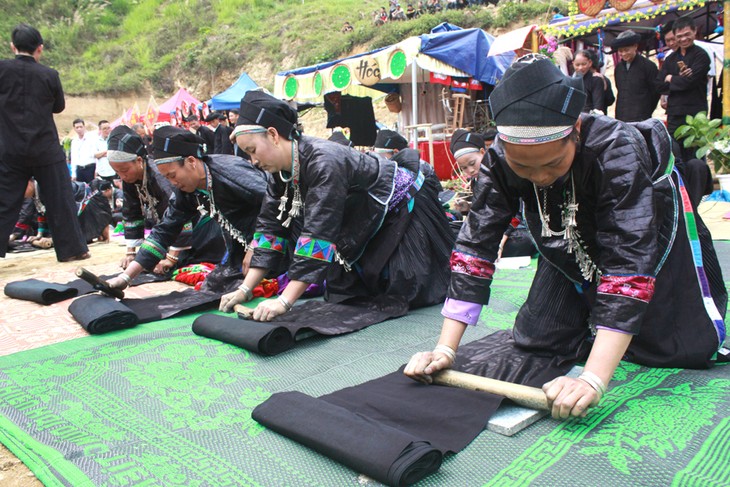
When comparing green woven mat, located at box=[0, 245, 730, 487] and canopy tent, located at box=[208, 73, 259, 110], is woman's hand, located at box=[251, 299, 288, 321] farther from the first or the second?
canopy tent, located at box=[208, 73, 259, 110]

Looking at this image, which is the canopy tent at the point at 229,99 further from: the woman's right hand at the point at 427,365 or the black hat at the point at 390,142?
the woman's right hand at the point at 427,365

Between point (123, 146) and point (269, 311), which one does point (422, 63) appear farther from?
point (269, 311)

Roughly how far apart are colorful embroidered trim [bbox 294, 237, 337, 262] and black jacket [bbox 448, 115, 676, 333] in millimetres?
806

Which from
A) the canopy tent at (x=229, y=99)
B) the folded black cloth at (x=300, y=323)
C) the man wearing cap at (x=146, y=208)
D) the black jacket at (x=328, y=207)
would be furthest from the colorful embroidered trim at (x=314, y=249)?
the canopy tent at (x=229, y=99)

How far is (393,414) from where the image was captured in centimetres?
155

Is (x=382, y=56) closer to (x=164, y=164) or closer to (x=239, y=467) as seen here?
(x=164, y=164)

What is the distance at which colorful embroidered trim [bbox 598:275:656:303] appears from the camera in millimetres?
1449

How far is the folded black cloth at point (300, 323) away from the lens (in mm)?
2236

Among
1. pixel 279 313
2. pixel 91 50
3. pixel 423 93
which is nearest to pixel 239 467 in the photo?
pixel 279 313

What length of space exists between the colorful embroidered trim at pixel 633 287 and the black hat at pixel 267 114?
1584mm

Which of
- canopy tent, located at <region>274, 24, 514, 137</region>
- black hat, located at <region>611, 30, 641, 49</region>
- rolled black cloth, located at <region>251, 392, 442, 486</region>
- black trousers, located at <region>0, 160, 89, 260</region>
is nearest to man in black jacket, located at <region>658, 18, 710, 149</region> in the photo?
black hat, located at <region>611, 30, 641, 49</region>

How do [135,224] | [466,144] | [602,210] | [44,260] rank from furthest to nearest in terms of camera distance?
[44,260] → [466,144] → [135,224] → [602,210]

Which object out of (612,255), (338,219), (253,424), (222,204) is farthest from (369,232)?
(612,255)

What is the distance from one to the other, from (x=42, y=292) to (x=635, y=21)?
919 centimetres
